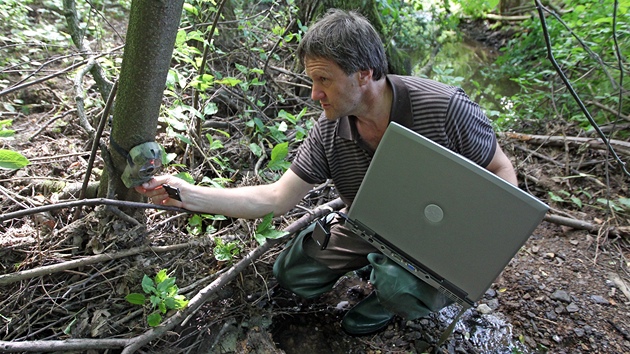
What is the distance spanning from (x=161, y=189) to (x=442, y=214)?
1.12 m

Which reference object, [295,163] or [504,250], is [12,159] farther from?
[504,250]

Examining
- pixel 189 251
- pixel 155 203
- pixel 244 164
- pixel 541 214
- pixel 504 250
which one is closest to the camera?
pixel 541 214

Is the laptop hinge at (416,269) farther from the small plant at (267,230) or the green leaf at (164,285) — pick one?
the green leaf at (164,285)

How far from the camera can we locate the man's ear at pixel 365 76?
5.22 ft

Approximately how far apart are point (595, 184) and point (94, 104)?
350 centimetres

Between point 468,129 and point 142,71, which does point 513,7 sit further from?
point 142,71

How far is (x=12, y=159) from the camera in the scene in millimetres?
1211

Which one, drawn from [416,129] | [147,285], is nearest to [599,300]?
A: [416,129]

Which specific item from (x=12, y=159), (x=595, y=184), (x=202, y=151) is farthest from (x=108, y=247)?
(x=595, y=184)

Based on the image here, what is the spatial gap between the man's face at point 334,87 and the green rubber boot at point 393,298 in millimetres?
736

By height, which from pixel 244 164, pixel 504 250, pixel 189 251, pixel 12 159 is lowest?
pixel 189 251

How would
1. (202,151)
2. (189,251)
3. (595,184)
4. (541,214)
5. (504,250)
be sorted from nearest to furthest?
(541,214) → (504,250) → (189,251) → (202,151) → (595,184)

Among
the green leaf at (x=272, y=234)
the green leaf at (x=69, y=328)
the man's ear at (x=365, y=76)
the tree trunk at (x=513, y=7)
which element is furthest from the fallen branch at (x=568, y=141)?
the tree trunk at (x=513, y=7)

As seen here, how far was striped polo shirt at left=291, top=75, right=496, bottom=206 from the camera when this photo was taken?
163 cm
